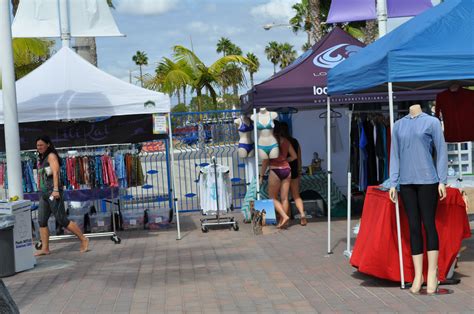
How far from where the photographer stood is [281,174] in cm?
1343

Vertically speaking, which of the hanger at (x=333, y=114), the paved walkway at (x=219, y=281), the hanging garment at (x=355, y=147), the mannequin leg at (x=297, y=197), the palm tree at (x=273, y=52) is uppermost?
the palm tree at (x=273, y=52)

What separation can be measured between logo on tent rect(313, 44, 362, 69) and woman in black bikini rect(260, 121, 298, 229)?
1344 millimetres

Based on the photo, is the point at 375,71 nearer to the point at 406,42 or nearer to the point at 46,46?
the point at 406,42

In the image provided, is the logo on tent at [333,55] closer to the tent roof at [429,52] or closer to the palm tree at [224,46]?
the tent roof at [429,52]

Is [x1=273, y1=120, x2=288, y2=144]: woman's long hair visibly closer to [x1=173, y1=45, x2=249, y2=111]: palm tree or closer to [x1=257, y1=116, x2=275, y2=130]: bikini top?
[x1=257, y1=116, x2=275, y2=130]: bikini top

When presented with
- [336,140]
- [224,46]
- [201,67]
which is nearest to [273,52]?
[224,46]

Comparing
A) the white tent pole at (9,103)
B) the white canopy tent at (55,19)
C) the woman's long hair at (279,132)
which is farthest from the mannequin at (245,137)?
the white tent pole at (9,103)

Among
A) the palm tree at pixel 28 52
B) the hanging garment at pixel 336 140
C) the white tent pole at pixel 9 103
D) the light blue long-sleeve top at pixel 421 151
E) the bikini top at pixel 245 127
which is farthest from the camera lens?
the palm tree at pixel 28 52

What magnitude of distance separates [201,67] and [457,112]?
2204cm

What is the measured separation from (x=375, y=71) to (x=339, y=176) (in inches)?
309

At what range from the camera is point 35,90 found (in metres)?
12.8

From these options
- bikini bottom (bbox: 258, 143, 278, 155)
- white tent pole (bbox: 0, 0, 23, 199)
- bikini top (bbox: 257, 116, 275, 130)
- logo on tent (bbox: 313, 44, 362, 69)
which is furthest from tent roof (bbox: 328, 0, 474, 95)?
white tent pole (bbox: 0, 0, 23, 199)

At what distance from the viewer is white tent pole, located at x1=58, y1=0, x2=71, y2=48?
14.0 metres

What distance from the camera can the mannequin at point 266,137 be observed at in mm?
13312
